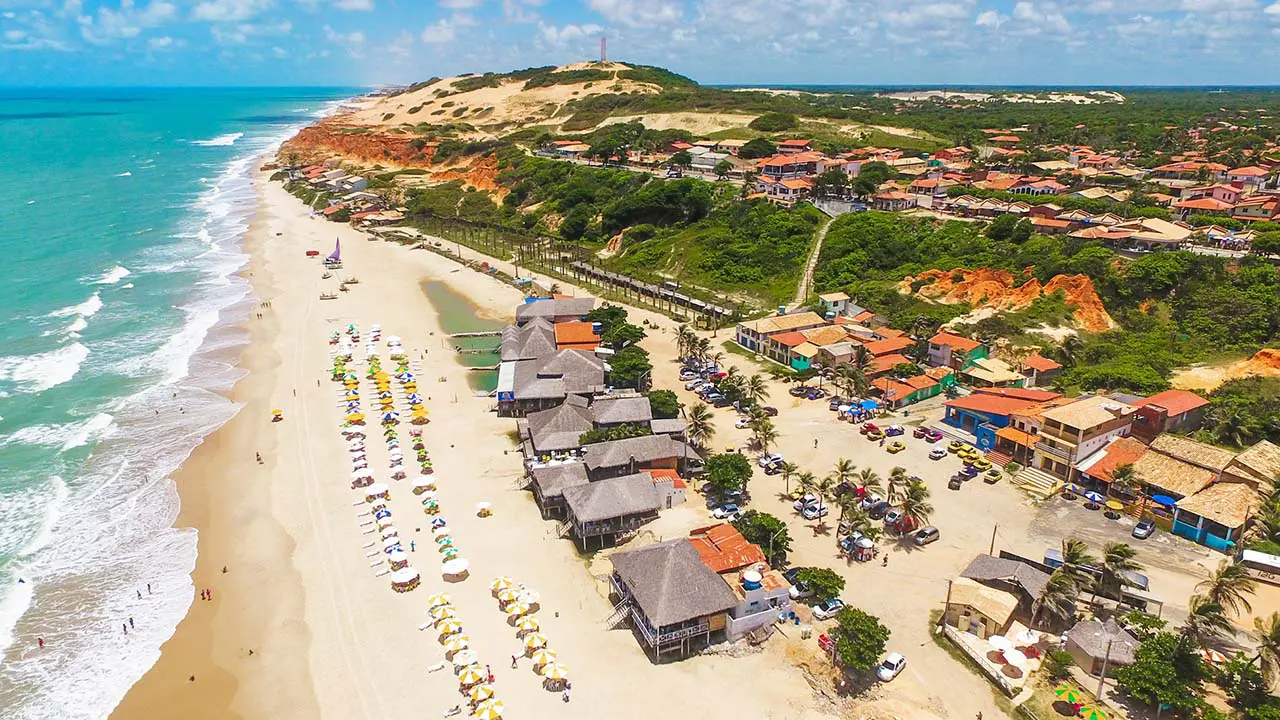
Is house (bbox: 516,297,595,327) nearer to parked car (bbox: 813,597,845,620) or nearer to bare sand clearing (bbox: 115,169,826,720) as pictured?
bare sand clearing (bbox: 115,169,826,720)

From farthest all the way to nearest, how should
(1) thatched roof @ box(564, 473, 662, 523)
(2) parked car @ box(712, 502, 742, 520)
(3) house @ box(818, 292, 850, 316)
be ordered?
(3) house @ box(818, 292, 850, 316)
(2) parked car @ box(712, 502, 742, 520)
(1) thatched roof @ box(564, 473, 662, 523)

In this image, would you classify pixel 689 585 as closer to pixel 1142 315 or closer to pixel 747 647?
pixel 747 647

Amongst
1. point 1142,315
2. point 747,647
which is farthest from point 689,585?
point 1142,315

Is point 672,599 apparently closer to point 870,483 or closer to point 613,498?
point 613,498

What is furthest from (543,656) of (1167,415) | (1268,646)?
(1167,415)

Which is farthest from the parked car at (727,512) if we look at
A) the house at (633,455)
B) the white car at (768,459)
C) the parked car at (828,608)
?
the parked car at (828,608)

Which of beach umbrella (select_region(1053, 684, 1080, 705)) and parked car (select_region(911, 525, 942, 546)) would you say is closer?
beach umbrella (select_region(1053, 684, 1080, 705))

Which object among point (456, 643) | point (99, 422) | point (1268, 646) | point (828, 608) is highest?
point (1268, 646)

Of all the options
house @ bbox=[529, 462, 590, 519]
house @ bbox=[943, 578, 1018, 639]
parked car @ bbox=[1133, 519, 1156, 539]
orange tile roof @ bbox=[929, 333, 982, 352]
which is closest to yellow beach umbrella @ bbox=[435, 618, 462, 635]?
house @ bbox=[529, 462, 590, 519]
